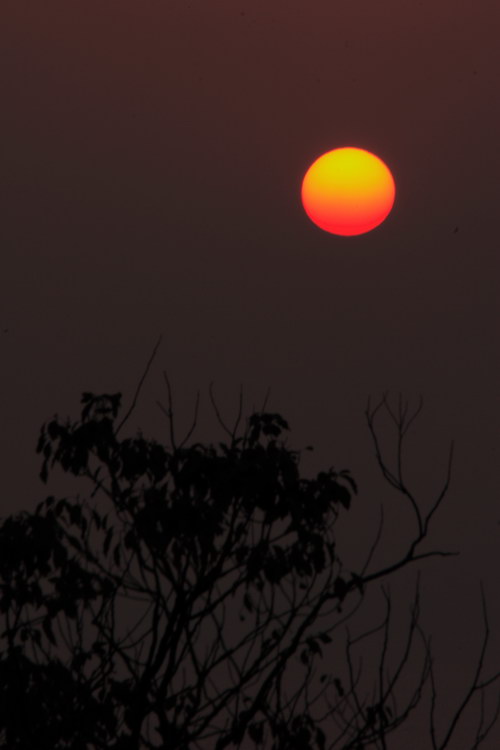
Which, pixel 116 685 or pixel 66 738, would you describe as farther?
pixel 116 685

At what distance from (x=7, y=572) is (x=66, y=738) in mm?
909

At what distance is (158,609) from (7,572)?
799 mm

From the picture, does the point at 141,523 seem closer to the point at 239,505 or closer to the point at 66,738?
the point at 239,505

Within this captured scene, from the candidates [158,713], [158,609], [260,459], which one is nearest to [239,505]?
[260,459]

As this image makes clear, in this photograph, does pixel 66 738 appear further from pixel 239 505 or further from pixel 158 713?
pixel 239 505

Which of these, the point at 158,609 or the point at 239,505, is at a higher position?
the point at 239,505

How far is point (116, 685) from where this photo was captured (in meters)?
6.05

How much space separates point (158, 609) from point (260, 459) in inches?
37.8

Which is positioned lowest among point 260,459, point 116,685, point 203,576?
point 116,685

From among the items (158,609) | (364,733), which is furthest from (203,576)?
(364,733)

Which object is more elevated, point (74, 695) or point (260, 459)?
point (260, 459)

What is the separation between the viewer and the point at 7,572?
5.65 metres

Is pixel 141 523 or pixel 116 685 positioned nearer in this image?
pixel 141 523

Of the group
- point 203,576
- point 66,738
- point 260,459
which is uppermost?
point 260,459
